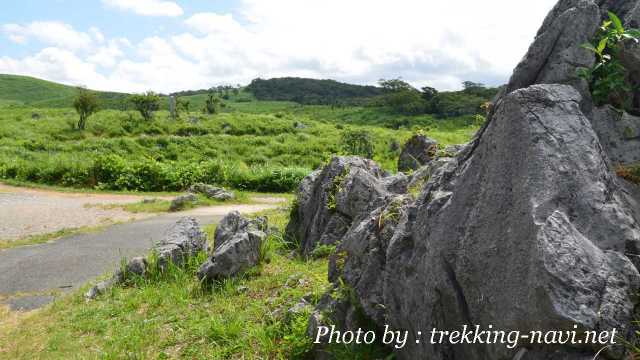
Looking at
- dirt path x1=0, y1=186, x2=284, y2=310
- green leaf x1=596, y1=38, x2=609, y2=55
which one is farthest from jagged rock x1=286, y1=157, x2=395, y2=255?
dirt path x1=0, y1=186, x2=284, y2=310

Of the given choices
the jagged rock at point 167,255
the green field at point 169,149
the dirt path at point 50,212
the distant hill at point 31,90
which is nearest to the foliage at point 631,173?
the jagged rock at point 167,255

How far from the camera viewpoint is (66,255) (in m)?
13.6

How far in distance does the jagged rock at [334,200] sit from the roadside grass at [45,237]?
8.40 metres

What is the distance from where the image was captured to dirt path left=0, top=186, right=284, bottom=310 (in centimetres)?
1114

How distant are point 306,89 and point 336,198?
464 ft

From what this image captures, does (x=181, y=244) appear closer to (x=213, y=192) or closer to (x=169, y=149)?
(x=213, y=192)

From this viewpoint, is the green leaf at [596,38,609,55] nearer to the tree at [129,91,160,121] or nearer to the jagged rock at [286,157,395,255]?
the jagged rock at [286,157,395,255]

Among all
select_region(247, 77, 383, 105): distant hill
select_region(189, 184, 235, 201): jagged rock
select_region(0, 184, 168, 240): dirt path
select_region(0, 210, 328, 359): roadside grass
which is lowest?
select_region(0, 184, 168, 240): dirt path

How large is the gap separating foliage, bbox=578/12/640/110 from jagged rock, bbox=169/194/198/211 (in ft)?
59.3

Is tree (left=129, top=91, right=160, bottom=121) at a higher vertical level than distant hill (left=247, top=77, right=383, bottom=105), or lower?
lower

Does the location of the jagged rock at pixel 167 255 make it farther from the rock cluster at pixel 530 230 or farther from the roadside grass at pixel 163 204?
the roadside grass at pixel 163 204

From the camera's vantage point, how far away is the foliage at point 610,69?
4.69 meters

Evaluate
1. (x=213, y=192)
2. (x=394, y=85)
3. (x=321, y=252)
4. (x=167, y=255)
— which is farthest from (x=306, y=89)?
(x=321, y=252)

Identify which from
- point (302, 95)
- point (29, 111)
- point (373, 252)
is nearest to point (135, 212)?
point (373, 252)
